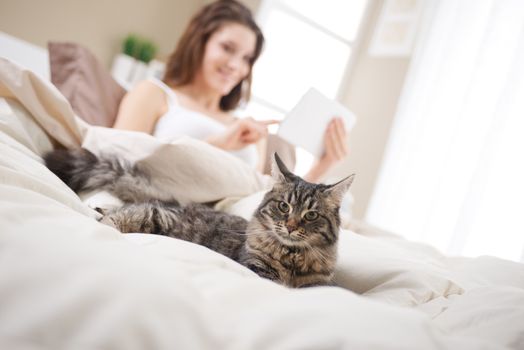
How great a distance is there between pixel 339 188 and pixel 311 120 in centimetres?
59

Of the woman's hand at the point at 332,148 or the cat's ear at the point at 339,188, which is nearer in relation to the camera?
the cat's ear at the point at 339,188

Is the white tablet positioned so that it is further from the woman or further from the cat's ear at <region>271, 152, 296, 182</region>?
the cat's ear at <region>271, 152, 296, 182</region>

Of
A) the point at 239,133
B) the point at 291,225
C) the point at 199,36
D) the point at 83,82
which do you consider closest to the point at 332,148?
the point at 239,133

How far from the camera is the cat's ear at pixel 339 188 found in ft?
3.48

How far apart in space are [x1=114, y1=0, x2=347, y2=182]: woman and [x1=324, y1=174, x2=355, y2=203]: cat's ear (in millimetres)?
670

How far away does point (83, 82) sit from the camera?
170 centimetres

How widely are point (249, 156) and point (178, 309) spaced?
1571 millimetres

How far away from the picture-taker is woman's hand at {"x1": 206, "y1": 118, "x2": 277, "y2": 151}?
171cm

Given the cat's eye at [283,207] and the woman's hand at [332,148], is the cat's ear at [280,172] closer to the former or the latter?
the cat's eye at [283,207]

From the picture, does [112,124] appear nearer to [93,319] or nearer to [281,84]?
[93,319]

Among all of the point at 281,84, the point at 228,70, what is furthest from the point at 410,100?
the point at 228,70

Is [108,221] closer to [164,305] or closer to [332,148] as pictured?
[164,305]

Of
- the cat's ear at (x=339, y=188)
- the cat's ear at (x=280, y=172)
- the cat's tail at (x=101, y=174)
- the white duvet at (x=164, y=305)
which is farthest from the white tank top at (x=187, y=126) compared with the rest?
the white duvet at (x=164, y=305)

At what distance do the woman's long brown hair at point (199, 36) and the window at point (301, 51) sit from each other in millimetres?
1310
